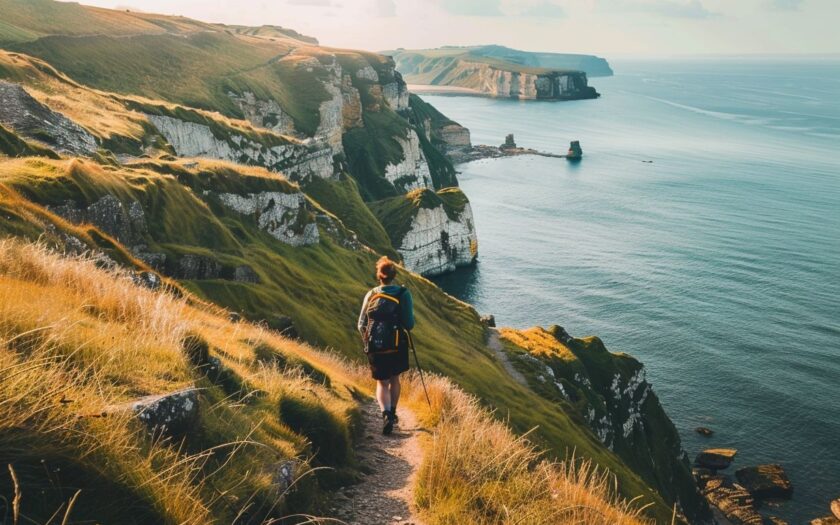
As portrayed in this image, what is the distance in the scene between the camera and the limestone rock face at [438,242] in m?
131

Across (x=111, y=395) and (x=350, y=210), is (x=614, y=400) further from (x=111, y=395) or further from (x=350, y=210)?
(x=111, y=395)

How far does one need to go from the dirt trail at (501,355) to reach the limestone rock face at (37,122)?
1813 inches

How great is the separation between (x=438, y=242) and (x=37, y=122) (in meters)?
104

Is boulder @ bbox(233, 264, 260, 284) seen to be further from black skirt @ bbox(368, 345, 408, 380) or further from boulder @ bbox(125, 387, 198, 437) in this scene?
boulder @ bbox(125, 387, 198, 437)

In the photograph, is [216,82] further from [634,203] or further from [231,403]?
[231,403]

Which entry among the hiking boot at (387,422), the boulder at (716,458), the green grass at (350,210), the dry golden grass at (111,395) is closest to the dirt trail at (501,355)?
the boulder at (716,458)

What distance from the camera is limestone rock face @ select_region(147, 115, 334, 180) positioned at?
75744 mm

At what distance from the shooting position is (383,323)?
12.9 meters

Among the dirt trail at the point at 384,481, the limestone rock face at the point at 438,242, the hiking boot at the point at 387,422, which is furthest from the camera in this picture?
the limestone rock face at the point at 438,242

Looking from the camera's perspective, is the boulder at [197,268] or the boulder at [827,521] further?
the boulder at [827,521]

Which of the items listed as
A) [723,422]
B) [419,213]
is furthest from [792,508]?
[419,213]

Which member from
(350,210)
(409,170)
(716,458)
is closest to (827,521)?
(716,458)

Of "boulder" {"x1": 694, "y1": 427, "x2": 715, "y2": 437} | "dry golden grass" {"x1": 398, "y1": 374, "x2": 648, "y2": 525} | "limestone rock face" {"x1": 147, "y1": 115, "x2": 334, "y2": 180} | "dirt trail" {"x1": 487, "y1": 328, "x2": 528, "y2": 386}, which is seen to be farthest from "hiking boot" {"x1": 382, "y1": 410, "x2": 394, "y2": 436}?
"limestone rock face" {"x1": 147, "y1": 115, "x2": 334, "y2": 180}

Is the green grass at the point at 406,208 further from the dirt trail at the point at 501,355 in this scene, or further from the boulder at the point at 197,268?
the boulder at the point at 197,268
